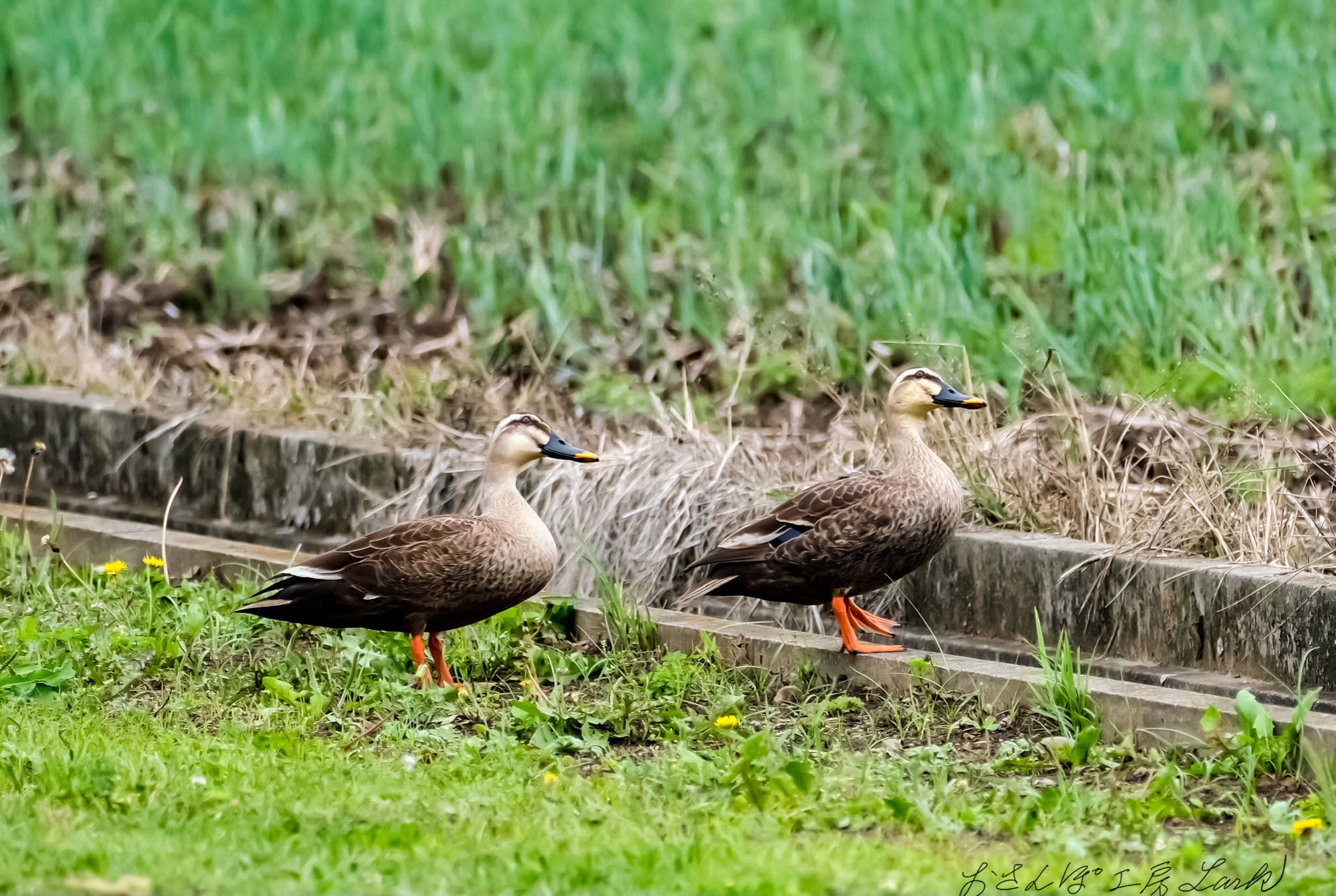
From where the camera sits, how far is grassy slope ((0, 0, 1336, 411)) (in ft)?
26.6

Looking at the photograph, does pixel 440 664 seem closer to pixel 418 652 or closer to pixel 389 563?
pixel 418 652

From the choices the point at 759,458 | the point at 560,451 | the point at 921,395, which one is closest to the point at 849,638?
the point at 921,395

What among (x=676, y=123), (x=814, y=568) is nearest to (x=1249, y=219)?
(x=676, y=123)

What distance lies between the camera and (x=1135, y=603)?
618cm

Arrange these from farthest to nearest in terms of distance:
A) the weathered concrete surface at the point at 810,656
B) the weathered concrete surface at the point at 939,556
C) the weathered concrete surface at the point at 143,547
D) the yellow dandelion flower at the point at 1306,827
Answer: the weathered concrete surface at the point at 143,547 < the weathered concrete surface at the point at 939,556 < the weathered concrete surface at the point at 810,656 < the yellow dandelion flower at the point at 1306,827

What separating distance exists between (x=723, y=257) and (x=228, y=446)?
224 centimetres

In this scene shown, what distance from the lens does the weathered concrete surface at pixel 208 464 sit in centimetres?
791

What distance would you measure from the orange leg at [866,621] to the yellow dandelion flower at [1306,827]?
1923mm

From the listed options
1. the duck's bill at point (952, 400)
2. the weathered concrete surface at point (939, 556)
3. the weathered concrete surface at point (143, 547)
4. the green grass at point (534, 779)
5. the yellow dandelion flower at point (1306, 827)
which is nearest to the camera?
the green grass at point (534, 779)

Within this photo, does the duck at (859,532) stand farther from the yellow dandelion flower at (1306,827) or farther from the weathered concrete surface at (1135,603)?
the yellow dandelion flower at (1306,827)

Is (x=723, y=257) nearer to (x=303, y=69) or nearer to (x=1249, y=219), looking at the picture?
(x=1249, y=219)

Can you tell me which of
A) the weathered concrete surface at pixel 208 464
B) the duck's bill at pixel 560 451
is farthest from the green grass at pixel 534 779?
the weathered concrete surface at pixel 208 464

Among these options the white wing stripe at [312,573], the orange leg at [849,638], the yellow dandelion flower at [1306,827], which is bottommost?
the orange leg at [849,638]

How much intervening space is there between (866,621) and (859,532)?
48 centimetres
